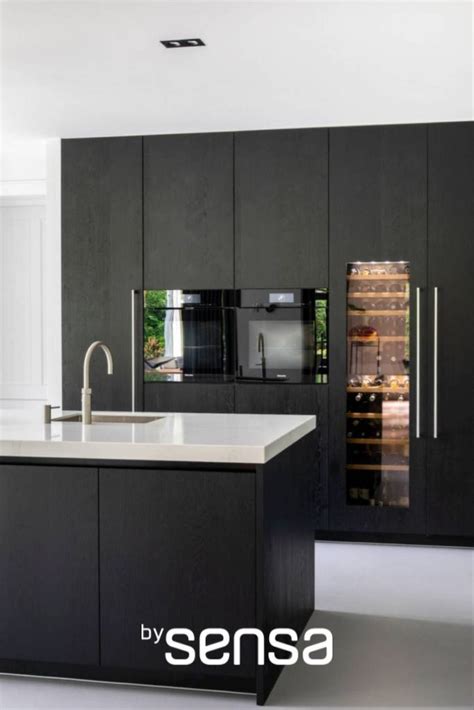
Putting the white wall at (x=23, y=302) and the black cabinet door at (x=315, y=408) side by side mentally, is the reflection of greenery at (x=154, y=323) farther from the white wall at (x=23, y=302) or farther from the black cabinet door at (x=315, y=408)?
the white wall at (x=23, y=302)

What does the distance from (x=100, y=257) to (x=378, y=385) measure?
198 centimetres

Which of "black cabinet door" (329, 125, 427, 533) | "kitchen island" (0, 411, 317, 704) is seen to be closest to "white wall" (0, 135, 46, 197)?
"black cabinet door" (329, 125, 427, 533)

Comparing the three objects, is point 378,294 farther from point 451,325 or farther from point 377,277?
point 451,325

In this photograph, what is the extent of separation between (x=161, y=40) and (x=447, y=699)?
9.62 feet

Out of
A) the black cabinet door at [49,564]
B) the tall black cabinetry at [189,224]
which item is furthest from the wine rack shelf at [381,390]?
the black cabinet door at [49,564]

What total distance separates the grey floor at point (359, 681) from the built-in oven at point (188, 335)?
1.98 meters

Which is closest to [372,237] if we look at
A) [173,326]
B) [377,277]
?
[377,277]

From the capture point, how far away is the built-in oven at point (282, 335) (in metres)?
5.55

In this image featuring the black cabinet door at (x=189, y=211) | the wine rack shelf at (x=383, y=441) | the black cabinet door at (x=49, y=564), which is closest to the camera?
the black cabinet door at (x=49, y=564)

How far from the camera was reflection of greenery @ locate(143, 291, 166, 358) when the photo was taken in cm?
575

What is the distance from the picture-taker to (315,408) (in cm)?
553

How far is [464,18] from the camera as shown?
12.1 feet

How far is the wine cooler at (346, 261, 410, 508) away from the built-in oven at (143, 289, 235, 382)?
2.54 ft

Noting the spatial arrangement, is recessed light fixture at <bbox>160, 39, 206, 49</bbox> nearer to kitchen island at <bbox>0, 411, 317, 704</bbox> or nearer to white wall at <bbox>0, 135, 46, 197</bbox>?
kitchen island at <bbox>0, 411, 317, 704</bbox>
